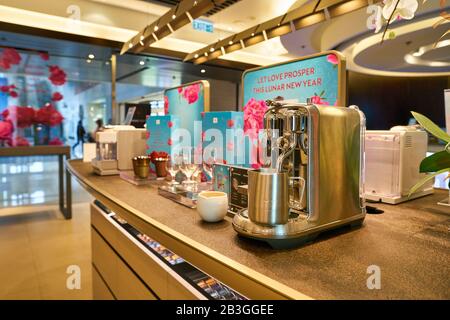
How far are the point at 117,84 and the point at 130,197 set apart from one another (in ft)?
17.8

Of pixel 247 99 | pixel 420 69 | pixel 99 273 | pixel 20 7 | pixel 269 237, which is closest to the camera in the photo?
pixel 269 237

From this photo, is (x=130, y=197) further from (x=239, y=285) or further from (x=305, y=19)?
(x=305, y=19)

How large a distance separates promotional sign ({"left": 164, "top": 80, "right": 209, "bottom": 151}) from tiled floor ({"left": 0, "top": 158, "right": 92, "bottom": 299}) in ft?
4.83

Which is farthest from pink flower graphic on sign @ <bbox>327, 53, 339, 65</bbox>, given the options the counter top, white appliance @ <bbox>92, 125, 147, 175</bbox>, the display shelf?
white appliance @ <bbox>92, 125, 147, 175</bbox>

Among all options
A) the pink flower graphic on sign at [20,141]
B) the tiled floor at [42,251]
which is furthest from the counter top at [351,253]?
the pink flower graphic on sign at [20,141]

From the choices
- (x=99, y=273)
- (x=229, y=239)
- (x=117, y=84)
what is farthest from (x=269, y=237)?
(x=117, y=84)

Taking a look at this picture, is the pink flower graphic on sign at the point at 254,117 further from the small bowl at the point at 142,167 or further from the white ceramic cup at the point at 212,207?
the white ceramic cup at the point at 212,207

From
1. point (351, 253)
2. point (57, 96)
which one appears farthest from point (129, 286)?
point (57, 96)

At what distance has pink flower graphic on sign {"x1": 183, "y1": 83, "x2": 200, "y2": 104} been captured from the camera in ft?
7.18

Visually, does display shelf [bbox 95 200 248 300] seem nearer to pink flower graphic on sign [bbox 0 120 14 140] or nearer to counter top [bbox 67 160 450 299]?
counter top [bbox 67 160 450 299]

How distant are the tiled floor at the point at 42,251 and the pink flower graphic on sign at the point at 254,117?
5.92 ft

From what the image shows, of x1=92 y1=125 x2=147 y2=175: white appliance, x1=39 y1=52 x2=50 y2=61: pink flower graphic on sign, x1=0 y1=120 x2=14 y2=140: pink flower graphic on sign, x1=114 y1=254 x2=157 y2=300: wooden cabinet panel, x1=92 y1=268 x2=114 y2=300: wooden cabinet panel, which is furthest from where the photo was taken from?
x1=39 y1=52 x2=50 y2=61: pink flower graphic on sign

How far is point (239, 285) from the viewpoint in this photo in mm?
681

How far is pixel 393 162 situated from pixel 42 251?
11.0 feet
